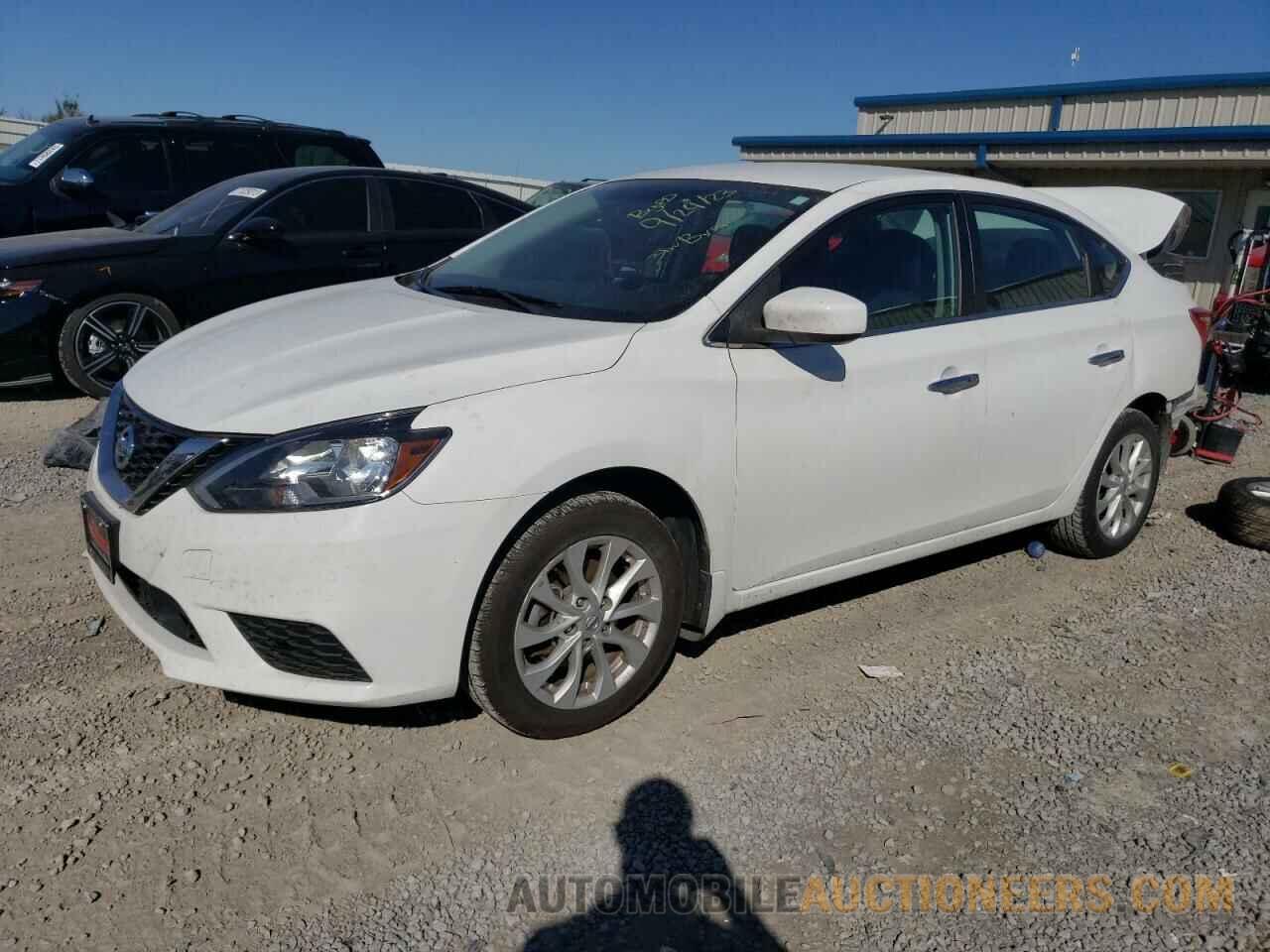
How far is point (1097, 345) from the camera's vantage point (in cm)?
453

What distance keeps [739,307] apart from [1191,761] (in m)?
2.09

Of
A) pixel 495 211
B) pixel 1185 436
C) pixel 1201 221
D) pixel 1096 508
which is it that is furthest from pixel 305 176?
pixel 1201 221

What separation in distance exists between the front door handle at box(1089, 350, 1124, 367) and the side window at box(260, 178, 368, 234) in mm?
5421

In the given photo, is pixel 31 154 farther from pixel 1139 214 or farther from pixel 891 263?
pixel 1139 214

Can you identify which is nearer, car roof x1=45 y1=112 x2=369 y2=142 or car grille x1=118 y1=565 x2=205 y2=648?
car grille x1=118 y1=565 x2=205 y2=648

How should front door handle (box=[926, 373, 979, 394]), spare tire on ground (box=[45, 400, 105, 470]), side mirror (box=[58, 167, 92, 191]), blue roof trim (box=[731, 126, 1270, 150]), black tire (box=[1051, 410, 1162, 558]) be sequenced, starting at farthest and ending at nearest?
blue roof trim (box=[731, 126, 1270, 150]) → side mirror (box=[58, 167, 92, 191]) → spare tire on ground (box=[45, 400, 105, 470]) → black tire (box=[1051, 410, 1162, 558]) → front door handle (box=[926, 373, 979, 394])

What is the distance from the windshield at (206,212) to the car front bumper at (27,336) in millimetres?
997

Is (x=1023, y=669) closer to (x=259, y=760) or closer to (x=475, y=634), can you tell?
(x=475, y=634)

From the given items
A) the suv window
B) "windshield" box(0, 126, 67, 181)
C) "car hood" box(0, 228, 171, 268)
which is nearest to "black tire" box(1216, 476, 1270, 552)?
the suv window

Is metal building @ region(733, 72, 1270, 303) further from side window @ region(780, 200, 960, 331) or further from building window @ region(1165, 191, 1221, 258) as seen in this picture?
side window @ region(780, 200, 960, 331)

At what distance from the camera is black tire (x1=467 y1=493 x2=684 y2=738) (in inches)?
114

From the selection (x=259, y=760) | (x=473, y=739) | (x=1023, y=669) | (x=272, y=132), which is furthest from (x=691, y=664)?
(x=272, y=132)

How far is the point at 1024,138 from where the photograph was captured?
13016 millimetres

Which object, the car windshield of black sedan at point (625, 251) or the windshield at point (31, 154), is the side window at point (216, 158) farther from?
the car windshield of black sedan at point (625, 251)
